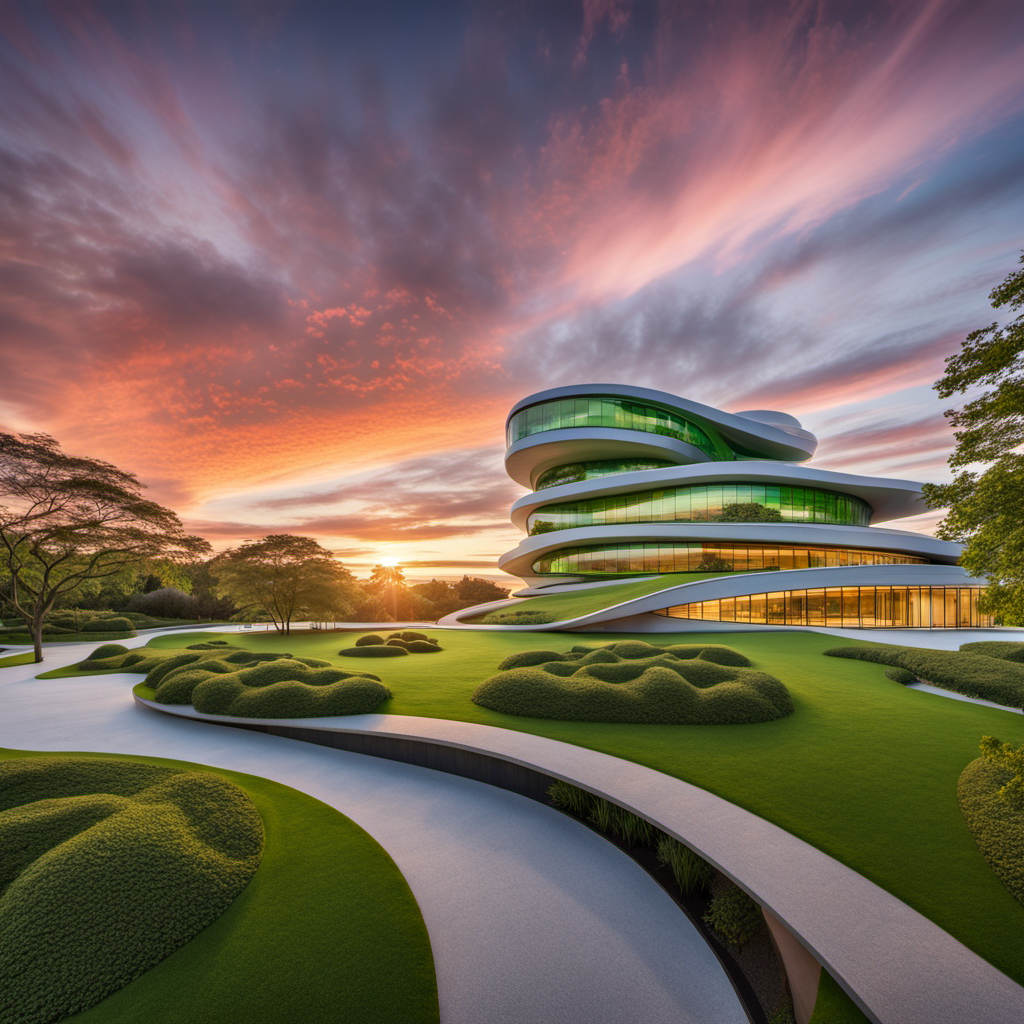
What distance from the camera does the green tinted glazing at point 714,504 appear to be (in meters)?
39.4

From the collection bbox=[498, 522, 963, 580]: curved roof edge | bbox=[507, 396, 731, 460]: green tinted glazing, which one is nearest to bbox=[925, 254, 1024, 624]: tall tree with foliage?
bbox=[498, 522, 963, 580]: curved roof edge

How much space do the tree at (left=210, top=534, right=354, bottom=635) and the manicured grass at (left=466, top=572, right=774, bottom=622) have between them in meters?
Answer: 12.5

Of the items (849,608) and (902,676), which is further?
(849,608)

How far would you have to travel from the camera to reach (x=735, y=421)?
157 feet

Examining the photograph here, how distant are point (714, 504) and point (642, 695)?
33028mm

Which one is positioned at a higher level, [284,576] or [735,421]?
[735,421]

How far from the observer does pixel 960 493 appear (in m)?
→ 6.81

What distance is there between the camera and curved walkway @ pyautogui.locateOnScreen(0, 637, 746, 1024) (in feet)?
13.4

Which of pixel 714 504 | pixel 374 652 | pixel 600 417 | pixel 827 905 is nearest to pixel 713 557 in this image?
pixel 714 504

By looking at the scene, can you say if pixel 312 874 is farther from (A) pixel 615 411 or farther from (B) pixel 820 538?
(A) pixel 615 411

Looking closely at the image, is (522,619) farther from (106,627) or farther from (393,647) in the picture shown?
(106,627)

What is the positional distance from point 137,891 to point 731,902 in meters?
6.04

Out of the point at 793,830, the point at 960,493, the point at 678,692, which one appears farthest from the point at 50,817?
the point at 960,493

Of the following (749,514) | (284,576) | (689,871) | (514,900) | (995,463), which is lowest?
(514,900)
